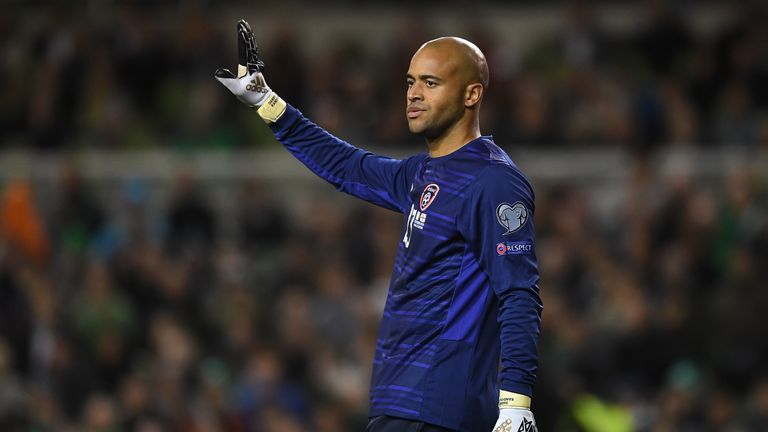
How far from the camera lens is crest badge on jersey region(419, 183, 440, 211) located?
4.74 m

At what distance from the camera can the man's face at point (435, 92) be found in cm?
471

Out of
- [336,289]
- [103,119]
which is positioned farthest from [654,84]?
[103,119]

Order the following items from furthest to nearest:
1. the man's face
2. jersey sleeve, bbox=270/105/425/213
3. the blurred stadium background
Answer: the blurred stadium background < jersey sleeve, bbox=270/105/425/213 < the man's face

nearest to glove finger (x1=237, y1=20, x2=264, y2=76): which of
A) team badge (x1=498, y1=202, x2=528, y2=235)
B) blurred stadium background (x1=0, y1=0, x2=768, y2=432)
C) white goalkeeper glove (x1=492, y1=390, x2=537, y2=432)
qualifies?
team badge (x1=498, y1=202, x2=528, y2=235)

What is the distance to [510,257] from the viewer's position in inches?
176

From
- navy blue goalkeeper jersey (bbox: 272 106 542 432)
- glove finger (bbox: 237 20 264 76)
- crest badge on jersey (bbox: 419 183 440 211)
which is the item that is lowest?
navy blue goalkeeper jersey (bbox: 272 106 542 432)

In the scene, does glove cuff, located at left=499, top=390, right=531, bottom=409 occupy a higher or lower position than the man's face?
lower

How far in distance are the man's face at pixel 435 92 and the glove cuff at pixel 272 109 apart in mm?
718

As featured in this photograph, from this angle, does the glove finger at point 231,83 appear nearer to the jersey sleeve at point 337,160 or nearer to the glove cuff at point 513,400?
the jersey sleeve at point 337,160

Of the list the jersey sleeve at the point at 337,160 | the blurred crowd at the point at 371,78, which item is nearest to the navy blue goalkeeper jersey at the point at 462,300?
the jersey sleeve at the point at 337,160

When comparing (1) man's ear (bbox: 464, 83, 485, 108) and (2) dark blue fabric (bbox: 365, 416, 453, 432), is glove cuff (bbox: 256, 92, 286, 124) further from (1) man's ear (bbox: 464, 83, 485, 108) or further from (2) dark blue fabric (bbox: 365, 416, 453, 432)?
(2) dark blue fabric (bbox: 365, 416, 453, 432)

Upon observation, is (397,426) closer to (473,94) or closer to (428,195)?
(428,195)

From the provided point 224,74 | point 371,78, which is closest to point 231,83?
point 224,74

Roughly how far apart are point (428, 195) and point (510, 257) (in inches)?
17.2
